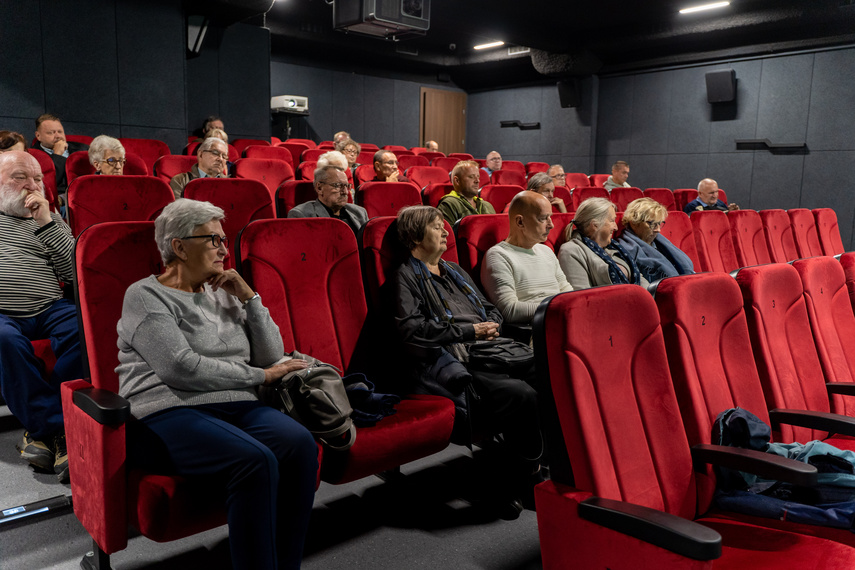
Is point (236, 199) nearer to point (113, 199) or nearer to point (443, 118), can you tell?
point (113, 199)

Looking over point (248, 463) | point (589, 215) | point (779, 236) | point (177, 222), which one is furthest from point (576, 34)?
point (248, 463)

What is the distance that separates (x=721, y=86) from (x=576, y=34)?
242 centimetres

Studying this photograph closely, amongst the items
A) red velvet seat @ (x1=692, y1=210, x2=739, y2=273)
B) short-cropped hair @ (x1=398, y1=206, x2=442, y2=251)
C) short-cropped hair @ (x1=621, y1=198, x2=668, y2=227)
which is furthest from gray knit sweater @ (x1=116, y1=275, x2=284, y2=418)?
red velvet seat @ (x1=692, y1=210, x2=739, y2=273)

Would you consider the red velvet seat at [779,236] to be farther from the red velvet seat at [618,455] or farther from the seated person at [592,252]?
the red velvet seat at [618,455]

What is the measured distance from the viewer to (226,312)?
155 cm

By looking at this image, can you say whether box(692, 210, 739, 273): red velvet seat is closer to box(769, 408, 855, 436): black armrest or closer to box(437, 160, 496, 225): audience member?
box(437, 160, 496, 225): audience member

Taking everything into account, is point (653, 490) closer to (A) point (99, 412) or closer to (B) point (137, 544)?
(A) point (99, 412)

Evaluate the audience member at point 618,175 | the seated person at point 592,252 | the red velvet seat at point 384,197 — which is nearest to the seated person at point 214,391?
the seated person at point 592,252

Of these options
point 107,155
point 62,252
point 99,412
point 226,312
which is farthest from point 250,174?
point 99,412

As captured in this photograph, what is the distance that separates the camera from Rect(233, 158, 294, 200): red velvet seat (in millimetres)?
4102

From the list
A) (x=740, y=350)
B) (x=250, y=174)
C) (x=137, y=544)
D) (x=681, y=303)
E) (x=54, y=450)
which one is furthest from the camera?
(x=250, y=174)

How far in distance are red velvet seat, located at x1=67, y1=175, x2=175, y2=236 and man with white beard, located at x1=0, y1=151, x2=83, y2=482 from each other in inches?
18.1

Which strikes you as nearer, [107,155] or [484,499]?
[484,499]

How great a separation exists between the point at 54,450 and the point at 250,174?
8.46 ft
